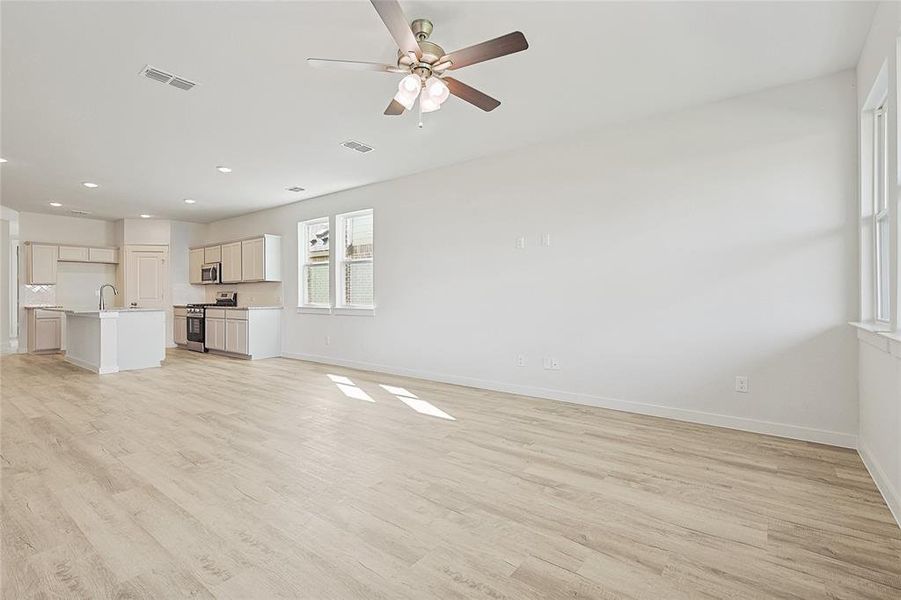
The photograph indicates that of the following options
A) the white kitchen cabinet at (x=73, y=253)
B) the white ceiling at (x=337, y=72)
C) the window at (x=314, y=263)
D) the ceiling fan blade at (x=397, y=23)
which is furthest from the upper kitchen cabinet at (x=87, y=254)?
the ceiling fan blade at (x=397, y=23)

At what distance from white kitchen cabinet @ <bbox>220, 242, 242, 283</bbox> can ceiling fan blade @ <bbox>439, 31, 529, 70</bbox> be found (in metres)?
7.03

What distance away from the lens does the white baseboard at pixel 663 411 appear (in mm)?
3326

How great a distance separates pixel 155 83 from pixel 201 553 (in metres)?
3.25

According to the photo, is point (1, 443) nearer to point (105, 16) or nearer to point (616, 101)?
point (105, 16)

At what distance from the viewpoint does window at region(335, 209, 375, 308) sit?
22.0ft

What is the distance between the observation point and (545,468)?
9.27 feet

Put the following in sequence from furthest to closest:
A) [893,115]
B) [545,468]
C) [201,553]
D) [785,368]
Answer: [785,368] → [545,468] → [893,115] → [201,553]

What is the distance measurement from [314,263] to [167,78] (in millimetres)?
4400

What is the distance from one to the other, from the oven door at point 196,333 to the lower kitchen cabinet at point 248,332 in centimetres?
50

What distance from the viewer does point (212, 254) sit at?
905cm

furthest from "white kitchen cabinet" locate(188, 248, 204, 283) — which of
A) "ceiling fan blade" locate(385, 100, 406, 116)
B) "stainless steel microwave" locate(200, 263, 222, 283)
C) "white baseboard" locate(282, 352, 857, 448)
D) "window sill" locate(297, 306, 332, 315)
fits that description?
"ceiling fan blade" locate(385, 100, 406, 116)

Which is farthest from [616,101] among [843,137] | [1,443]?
[1,443]

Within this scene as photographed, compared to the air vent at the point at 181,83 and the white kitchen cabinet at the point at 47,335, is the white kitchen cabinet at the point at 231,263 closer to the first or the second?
the white kitchen cabinet at the point at 47,335

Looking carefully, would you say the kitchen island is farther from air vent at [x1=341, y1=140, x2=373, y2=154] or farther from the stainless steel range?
air vent at [x1=341, y1=140, x2=373, y2=154]
